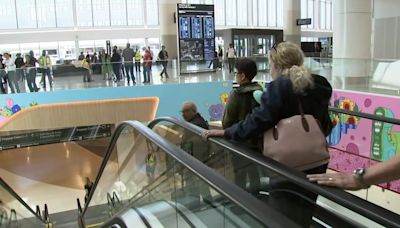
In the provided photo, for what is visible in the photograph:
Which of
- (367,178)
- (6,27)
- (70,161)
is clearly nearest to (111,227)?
(367,178)

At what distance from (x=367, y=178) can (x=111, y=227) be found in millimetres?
2814

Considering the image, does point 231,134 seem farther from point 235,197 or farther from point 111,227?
point 111,227

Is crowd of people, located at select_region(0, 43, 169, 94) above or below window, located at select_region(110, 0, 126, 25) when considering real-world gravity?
below

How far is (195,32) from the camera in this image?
17.6m

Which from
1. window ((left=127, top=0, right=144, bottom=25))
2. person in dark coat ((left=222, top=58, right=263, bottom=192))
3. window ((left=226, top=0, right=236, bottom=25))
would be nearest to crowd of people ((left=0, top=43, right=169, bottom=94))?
person in dark coat ((left=222, top=58, right=263, bottom=192))

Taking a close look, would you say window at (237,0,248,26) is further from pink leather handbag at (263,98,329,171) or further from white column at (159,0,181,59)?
pink leather handbag at (263,98,329,171)

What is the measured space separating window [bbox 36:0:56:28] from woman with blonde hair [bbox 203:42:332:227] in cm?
2975

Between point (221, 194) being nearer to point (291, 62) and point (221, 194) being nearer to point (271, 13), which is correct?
A: point (291, 62)

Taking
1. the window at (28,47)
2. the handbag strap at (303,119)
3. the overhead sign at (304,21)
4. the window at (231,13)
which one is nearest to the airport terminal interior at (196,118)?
the handbag strap at (303,119)

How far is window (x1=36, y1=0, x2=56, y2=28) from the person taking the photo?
2927 centimetres

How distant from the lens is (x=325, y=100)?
2455mm

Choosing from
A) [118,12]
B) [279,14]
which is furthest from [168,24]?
[279,14]

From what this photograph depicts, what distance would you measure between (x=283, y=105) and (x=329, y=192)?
591 millimetres

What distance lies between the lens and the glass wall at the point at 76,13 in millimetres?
28812
